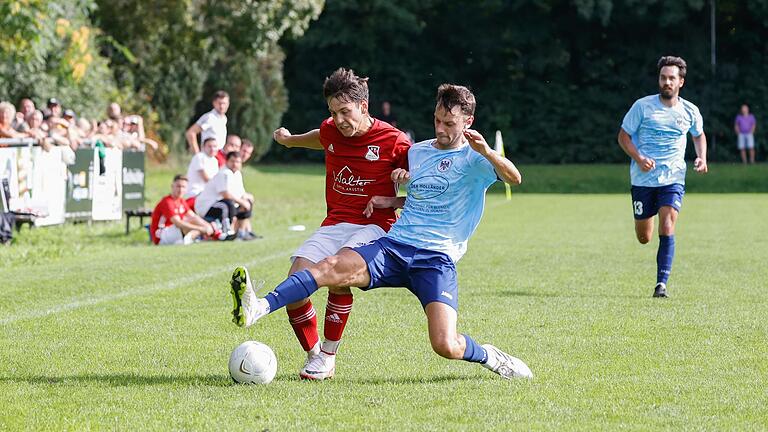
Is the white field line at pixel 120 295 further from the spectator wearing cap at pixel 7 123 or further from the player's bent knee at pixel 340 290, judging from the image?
the spectator wearing cap at pixel 7 123

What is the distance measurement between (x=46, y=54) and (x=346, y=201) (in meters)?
16.2

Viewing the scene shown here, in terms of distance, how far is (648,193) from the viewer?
1149 cm

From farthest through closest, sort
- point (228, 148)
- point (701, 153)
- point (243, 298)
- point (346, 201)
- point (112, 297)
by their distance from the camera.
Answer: point (228, 148) < point (701, 153) < point (112, 297) < point (346, 201) < point (243, 298)

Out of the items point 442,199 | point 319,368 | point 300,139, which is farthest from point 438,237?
point 300,139

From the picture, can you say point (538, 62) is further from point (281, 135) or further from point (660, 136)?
point (281, 135)

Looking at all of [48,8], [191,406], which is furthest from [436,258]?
[48,8]

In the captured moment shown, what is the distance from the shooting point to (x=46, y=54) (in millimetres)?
22281

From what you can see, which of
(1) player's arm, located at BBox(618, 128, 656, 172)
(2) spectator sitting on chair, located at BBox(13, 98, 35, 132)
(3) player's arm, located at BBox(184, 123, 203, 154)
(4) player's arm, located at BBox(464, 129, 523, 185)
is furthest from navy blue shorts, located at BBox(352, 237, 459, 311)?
(2) spectator sitting on chair, located at BBox(13, 98, 35, 132)

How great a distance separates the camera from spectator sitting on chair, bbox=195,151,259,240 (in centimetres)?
1773

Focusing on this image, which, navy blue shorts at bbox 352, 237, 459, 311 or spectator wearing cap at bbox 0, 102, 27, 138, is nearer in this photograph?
navy blue shorts at bbox 352, 237, 459, 311

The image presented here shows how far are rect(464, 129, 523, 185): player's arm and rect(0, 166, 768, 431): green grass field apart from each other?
3.62 feet

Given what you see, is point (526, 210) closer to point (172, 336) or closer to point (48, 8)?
point (48, 8)

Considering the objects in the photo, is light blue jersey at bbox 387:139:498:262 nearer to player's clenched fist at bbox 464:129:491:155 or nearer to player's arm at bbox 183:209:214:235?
player's clenched fist at bbox 464:129:491:155

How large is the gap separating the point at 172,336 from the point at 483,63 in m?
41.0
